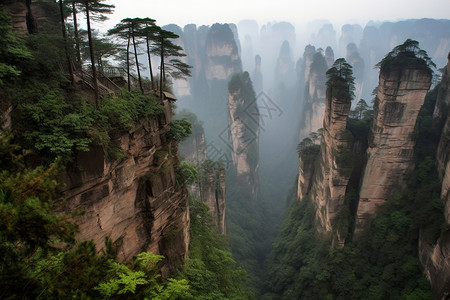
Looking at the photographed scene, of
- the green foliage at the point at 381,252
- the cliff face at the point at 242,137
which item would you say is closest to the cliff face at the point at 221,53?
the cliff face at the point at 242,137

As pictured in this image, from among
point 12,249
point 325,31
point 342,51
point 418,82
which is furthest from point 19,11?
point 325,31

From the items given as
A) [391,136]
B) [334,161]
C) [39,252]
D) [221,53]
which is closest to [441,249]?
[391,136]

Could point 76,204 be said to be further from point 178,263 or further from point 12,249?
point 178,263

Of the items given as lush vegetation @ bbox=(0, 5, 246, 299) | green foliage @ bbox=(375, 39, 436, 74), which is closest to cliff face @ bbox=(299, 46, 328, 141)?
green foliage @ bbox=(375, 39, 436, 74)

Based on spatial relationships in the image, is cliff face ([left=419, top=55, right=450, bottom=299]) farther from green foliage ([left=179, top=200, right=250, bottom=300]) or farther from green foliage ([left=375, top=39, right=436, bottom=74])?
green foliage ([left=179, top=200, right=250, bottom=300])

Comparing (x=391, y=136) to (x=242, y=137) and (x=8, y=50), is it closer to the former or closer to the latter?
(x=8, y=50)
